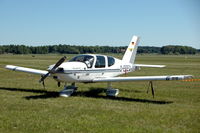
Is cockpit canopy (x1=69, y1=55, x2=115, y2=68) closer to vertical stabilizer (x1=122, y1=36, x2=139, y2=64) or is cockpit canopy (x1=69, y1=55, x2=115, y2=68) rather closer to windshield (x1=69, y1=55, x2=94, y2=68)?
windshield (x1=69, y1=55, x2=94, y2=68)

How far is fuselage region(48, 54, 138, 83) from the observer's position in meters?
11.8

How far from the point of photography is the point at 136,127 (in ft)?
24.2

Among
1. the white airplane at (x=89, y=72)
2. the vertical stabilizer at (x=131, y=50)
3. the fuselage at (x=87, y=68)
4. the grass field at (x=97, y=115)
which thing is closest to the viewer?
the grass field at (x=97, y=115)

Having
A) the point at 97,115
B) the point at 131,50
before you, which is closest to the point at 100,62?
the point at 131,50

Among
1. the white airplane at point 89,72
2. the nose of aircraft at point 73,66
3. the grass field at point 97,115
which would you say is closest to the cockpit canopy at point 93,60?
the white airplane at point 89,72

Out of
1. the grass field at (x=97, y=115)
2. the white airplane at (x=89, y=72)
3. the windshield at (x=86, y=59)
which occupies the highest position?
the windshield at (x=86, y=59)

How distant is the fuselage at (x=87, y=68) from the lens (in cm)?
1180

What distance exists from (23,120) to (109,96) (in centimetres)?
574

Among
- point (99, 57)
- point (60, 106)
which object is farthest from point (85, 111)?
point (99, 57)

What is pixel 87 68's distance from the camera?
502 inches

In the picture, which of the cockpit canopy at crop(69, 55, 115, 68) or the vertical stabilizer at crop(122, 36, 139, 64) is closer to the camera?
the cockpit canopy at crop(69, 55, 115, 68)

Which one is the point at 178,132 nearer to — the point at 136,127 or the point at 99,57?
the point at 136,127

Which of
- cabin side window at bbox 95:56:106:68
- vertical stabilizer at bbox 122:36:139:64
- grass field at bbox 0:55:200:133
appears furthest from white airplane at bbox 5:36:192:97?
vertical stabilizer at bbox 122:36:139:64

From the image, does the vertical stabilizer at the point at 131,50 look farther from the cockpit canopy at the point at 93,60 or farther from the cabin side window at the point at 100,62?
the cabin side window at the point at 100,62
